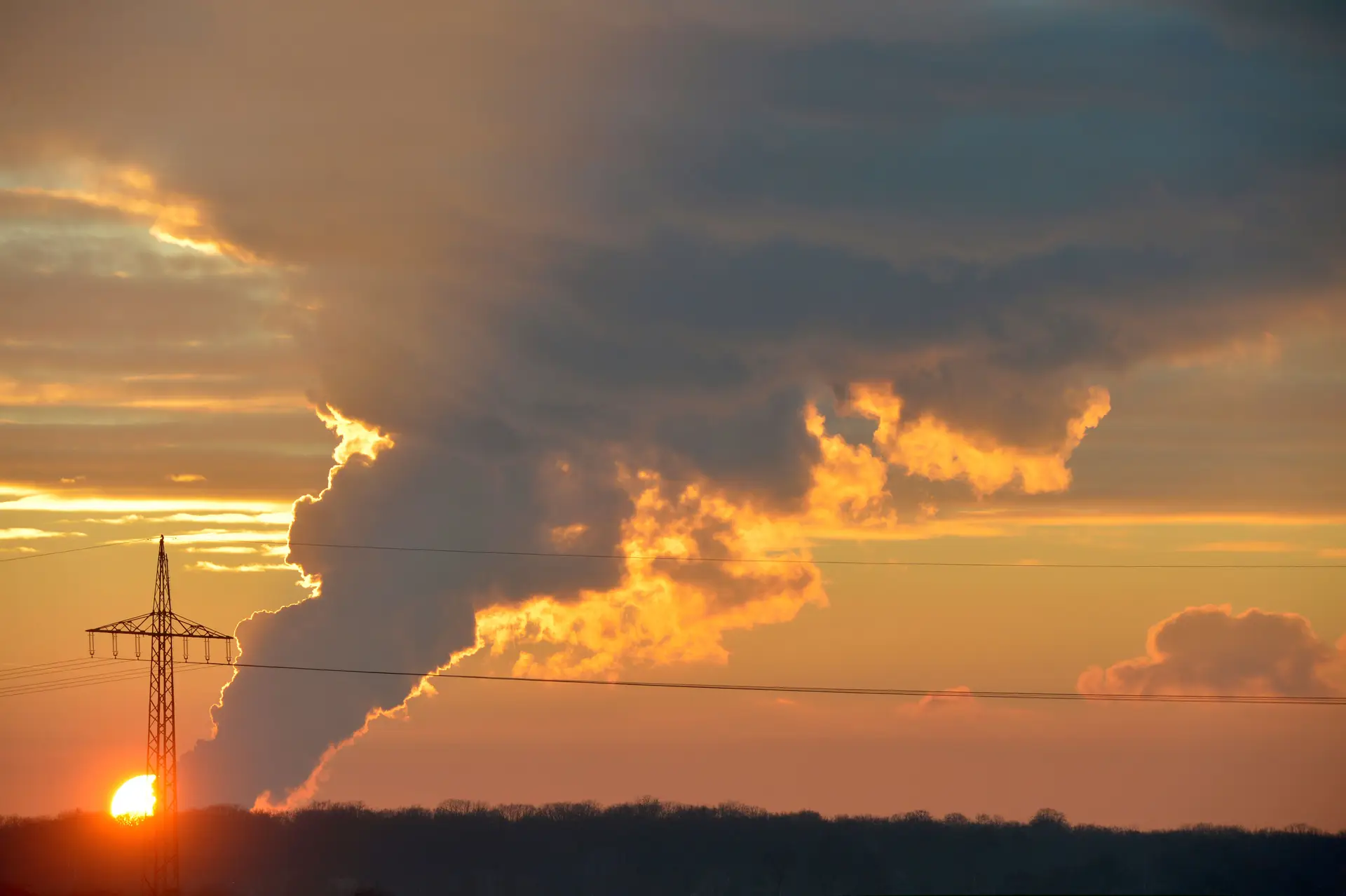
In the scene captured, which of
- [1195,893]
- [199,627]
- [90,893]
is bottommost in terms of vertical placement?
[1195,893]

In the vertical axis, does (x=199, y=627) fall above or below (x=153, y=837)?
above

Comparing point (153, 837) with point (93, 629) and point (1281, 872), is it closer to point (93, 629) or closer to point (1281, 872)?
point (93, 629)

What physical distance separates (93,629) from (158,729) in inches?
474

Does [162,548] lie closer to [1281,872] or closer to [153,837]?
[153,837]

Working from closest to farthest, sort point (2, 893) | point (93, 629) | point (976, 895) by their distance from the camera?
1. point (93, 629)
2. point (976, 895)
3. point (2, 893)

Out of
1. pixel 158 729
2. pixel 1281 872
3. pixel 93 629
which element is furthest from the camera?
pixel 1281 872

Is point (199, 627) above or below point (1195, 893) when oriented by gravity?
above

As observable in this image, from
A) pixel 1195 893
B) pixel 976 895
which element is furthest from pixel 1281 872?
pixel 976 895

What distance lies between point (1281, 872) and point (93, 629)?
457 feet

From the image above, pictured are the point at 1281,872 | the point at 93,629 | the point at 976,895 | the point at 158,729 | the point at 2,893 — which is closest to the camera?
the point at 158,729

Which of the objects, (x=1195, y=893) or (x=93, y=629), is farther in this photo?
(x=1195, y=893)

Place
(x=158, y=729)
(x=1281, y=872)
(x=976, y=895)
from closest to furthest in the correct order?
(x=158, y=729), (x=976, y=895), (x=1281, y=872)

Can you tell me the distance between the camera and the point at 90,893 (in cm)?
15588

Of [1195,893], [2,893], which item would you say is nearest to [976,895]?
[1195,893]
